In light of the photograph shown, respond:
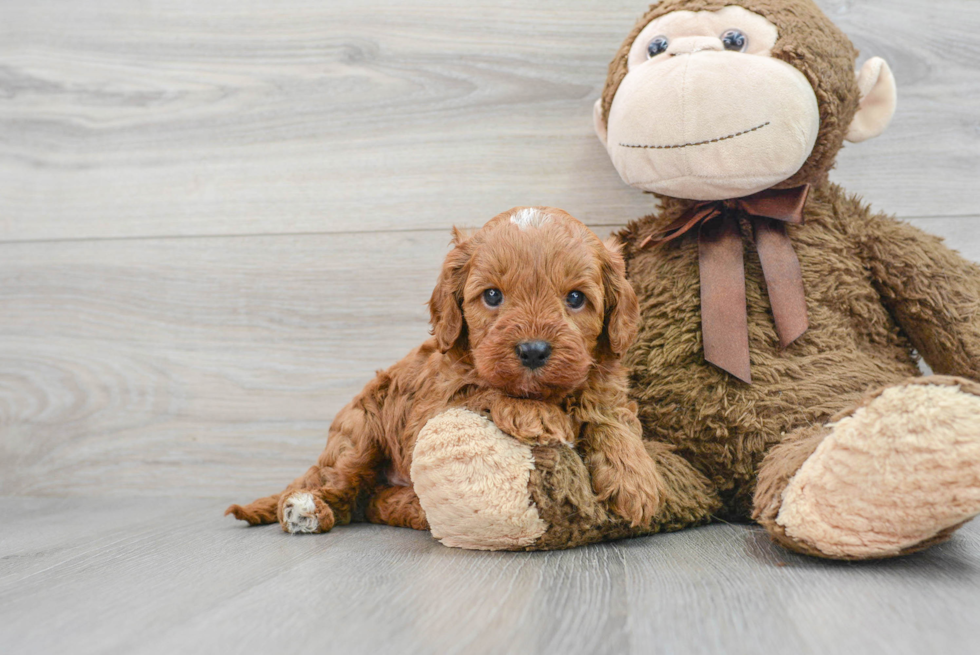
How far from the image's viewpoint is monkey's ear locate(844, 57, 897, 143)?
1.26m

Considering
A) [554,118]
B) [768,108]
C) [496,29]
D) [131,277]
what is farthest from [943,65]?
[131,277]

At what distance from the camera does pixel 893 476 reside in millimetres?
801

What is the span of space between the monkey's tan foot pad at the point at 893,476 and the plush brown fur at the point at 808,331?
0.63 ft

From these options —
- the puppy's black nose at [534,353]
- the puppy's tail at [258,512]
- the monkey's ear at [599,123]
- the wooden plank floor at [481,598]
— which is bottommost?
the puppy's tail at [258,512]

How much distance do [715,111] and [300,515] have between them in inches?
36.8

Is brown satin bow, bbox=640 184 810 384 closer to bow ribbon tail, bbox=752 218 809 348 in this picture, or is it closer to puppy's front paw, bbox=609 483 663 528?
bow ribbon tail, bbox=752 218 809 348

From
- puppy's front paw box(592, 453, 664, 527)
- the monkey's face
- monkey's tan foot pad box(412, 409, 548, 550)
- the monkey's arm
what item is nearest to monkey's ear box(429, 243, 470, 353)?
monkey's tan foot pad box(412, 409, 548, 550)

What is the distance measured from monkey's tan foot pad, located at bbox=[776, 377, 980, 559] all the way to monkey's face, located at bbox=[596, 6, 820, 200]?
47cm

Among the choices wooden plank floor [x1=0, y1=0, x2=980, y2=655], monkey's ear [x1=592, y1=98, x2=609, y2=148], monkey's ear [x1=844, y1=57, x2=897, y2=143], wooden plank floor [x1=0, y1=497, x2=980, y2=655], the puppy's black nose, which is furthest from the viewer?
wooden plank floor [x1=0, y1=0, x2=980, y2=655]

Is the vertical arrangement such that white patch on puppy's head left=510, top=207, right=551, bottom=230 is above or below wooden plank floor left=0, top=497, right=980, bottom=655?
above

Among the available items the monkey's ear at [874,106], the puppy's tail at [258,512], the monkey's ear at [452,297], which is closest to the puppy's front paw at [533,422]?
the monkey's ear at [452,297]

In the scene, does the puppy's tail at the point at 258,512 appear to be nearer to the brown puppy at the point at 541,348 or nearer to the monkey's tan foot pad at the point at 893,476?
the brown puppy at the point at 541,348

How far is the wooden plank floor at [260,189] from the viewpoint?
151 centimetres

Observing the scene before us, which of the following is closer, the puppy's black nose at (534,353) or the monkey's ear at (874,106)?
the puppy's black nose at (534,353)
